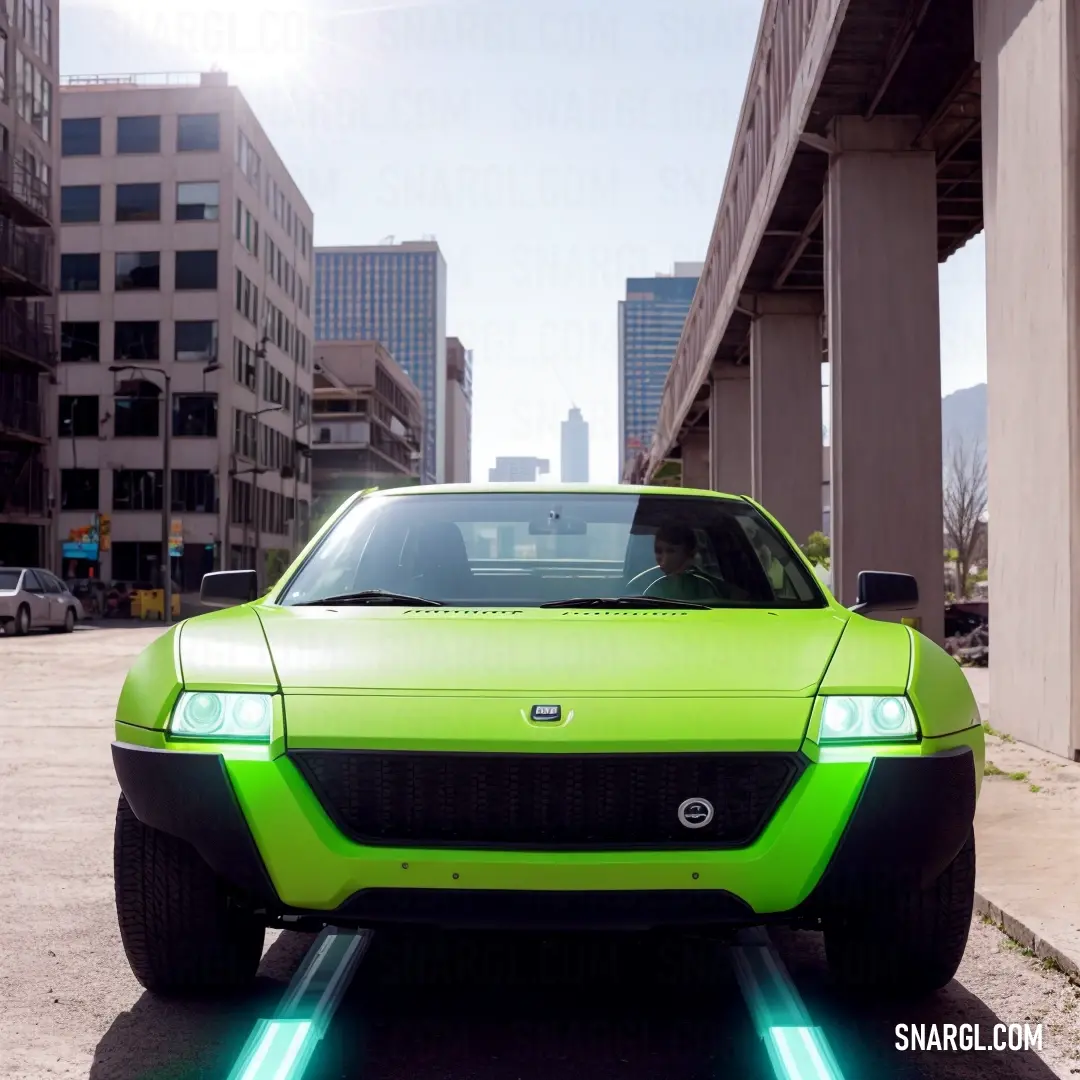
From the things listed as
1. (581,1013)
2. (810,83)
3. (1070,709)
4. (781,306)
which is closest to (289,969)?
(581,1013)

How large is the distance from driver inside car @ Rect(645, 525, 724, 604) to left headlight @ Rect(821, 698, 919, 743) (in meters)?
0.97

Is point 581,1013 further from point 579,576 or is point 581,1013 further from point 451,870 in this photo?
point 579,576

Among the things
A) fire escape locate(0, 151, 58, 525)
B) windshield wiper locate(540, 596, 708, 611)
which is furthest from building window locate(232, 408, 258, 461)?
windshield wiper locate(540, 596, 708, 611)

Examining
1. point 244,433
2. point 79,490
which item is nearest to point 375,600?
point 79,490

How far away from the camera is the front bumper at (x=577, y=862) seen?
10.6 feet

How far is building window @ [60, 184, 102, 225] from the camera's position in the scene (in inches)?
2724

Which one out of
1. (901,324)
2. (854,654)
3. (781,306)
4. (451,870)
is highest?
(781,306)

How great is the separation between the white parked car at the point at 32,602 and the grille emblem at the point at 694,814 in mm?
27670

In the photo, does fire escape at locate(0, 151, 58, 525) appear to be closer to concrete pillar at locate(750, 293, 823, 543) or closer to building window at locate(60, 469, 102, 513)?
building window at locate(60, 469, 102, 513)

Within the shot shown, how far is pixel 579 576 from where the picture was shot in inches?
196

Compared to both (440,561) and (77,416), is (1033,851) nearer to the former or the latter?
(440,561)

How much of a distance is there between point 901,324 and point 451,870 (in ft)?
48.2

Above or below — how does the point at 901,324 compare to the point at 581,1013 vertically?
above

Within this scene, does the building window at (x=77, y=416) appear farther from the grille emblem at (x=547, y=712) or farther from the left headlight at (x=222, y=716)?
the grille emblem at (x=547, y=712)
